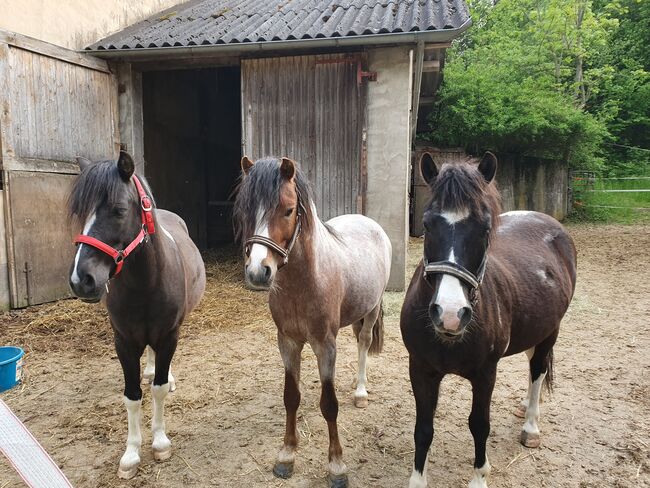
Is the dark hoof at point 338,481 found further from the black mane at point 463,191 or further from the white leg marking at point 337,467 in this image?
the black mane at point 463,191

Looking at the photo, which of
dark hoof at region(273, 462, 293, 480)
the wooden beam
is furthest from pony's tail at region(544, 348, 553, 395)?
the wooden beam

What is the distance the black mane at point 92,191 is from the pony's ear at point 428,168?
148cm

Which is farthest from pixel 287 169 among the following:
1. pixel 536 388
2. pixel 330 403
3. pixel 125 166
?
pixel 536 388

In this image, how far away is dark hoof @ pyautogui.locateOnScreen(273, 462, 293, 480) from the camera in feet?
7.75

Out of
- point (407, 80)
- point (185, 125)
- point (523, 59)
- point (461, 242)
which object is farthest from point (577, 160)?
point (461, 242)

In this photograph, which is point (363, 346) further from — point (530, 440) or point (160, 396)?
point (160, 396)

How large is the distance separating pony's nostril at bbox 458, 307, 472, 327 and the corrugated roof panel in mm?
4489

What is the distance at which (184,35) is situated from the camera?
19.9ft

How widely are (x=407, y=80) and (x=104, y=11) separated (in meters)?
4.77

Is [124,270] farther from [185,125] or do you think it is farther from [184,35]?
[185,125]

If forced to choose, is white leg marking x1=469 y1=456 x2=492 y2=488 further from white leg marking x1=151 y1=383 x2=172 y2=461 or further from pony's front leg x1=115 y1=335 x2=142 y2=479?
pony's front leg x1=115 y1=335 x2=142 y2=479

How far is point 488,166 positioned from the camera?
74.7 inches

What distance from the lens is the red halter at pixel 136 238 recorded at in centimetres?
192

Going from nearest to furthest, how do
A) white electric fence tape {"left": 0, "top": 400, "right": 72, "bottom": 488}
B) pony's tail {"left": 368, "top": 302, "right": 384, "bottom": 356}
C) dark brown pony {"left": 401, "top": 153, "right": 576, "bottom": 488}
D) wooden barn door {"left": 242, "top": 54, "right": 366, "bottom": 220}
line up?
1. white electric fence tape {"left": 0, "top": 400, "right": 72, "bottom": 488}
2. dark brown pony {"left": 401, "top": 153, "right": 576, "bottom": 488}
3. pony's tail {"left": 368, "top": 302, "right": 384, "bottom": 356}
4. wooden barn door {"left": 242, "top": 54, "right": 366, "bottom": 220}
